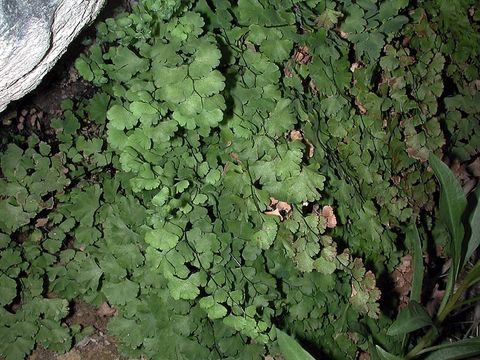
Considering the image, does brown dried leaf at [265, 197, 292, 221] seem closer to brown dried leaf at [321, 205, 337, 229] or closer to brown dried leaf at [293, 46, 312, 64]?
brown dried leaf at [321, 205, 337, 229]

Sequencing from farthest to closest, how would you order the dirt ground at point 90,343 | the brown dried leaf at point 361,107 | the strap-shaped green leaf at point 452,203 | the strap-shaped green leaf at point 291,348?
the dirt ground at point 90,343
the brown dried leaf at point 361,107
the strap-shaped green leaf at point 452,203
the strap-shaped green leaf at point 291,348

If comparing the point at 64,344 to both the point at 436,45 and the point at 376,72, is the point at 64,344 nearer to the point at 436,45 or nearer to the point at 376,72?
the point at 376,72

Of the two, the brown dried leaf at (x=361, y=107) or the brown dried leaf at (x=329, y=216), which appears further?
the brown dried leaf at (x=361, y=107)

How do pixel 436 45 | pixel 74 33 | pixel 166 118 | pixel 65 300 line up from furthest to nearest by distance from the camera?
pixel 436 45
pixel 65 300
pixel 166 118
pixel 74 33

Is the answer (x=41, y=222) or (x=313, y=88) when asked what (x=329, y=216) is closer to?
(x=313, y=88)

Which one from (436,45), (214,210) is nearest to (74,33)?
(214,210)

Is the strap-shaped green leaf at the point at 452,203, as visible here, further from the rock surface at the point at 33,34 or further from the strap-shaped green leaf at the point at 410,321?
the rock surface at the point at 33,34

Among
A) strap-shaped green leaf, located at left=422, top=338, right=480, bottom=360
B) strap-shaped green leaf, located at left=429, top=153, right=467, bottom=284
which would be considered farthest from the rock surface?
strap-shaped green leaf, located at left=422, top=338, right=480, bottom=360

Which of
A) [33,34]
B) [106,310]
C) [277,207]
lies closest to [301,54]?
[277,207]

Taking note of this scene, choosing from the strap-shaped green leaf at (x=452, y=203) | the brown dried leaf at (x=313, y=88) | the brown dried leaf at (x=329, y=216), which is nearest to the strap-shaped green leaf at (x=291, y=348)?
the brown dried leaf at (x=329, y=216)
